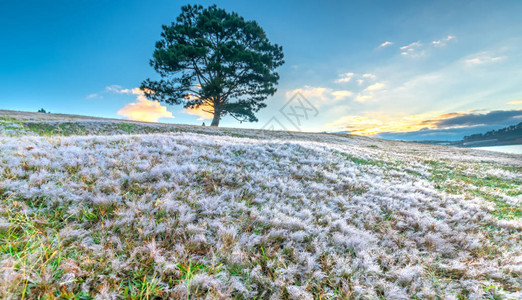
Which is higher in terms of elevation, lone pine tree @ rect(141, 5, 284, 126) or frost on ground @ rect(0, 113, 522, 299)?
lone pine tree @ rect(141, 5, 284, 126)

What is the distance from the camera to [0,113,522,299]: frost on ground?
260cm

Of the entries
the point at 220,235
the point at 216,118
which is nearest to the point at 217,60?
the point at 216,118

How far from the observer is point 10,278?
6.97 feet

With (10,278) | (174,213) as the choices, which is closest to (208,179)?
(174,213)

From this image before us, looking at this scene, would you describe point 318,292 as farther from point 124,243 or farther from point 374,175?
point 374,175

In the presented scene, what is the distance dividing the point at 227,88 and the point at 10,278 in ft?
108

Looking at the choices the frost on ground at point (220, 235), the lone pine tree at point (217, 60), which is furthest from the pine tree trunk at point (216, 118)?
the frost on ground at point (220, 235)

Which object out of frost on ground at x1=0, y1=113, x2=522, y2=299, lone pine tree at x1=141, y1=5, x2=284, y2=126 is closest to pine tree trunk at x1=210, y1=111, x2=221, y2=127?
lone pine tree at x1=141, y1=5, x2=284, y2=126

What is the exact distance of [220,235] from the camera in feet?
11.7

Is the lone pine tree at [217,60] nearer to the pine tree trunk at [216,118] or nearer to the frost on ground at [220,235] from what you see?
the pine tree trunk at [216,118]

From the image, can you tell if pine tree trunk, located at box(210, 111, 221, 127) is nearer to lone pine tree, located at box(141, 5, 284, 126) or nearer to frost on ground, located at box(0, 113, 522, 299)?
lone pine tree, located at box(141, 5, 284, 126)

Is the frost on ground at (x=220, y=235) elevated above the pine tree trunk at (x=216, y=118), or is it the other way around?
the pine tree trunk at (x=216, y=118)

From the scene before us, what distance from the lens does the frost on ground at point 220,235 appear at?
2.60 m

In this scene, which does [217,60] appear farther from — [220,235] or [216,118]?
[220,235]
